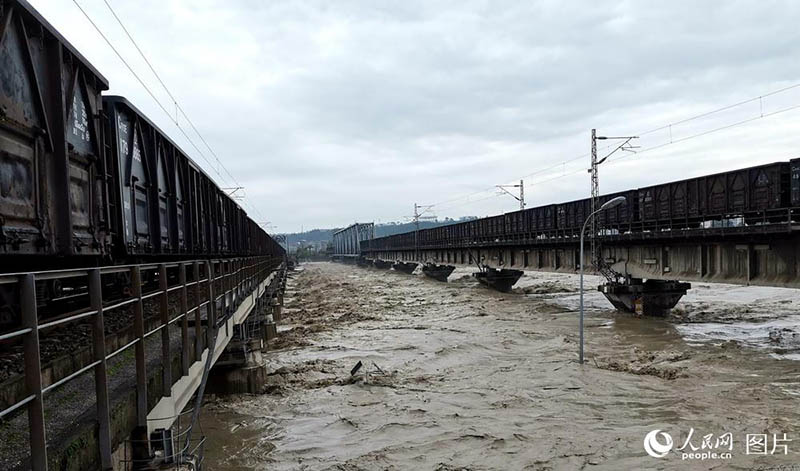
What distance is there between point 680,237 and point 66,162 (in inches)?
862

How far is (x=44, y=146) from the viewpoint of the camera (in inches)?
294

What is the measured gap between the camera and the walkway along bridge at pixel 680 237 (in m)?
18.3

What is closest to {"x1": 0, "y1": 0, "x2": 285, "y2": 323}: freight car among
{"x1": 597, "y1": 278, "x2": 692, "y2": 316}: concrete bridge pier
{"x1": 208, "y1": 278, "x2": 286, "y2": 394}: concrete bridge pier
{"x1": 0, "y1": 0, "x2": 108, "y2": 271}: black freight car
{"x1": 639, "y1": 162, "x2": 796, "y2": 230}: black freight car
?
{"x1": 0, "y1": 0, "x2": 108, "y2": 271}: black freight car

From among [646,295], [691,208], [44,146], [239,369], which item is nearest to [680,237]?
[691,208]

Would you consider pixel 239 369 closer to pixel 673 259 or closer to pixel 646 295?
pixel 673 259

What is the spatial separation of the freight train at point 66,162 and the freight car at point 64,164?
0.05 ft

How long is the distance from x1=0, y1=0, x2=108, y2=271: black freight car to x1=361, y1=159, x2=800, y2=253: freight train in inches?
745

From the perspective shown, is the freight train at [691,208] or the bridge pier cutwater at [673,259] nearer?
the freight train at [691,208]

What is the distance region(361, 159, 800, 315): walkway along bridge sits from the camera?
1830cm

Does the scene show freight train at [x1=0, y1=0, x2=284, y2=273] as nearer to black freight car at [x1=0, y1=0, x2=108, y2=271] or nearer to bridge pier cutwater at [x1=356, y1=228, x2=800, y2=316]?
black freight car at [x1=0, y1=0, x2=108, y2=271]

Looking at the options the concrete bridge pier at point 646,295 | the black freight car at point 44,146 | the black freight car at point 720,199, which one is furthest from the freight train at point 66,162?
the concrete bridge pier at point 646,295

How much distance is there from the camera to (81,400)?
4543 mm

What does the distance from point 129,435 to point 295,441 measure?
6.82 m

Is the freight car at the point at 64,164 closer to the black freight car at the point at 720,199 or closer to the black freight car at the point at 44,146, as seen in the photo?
the black freight car at the point at 44,146
